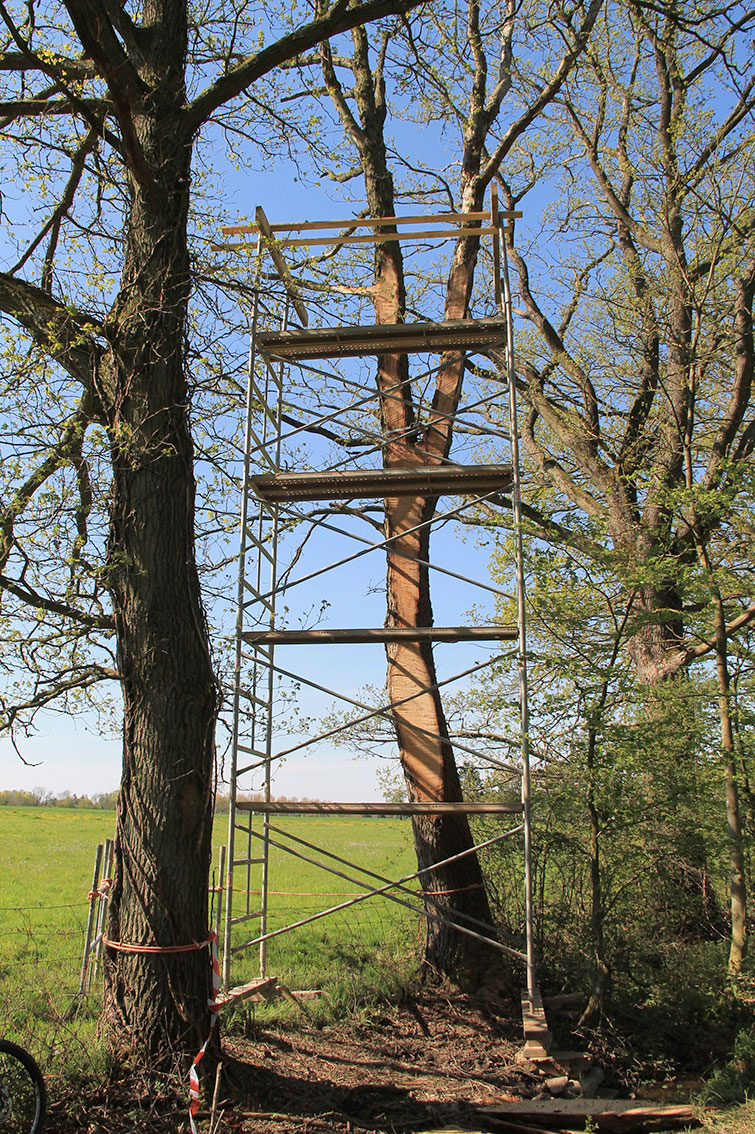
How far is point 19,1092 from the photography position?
4180 mm

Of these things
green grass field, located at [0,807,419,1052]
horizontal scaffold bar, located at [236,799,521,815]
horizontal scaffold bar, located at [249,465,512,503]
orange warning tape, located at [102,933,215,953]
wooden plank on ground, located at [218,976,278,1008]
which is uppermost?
horizontal scaffold bar, located at [249,465,512,503]

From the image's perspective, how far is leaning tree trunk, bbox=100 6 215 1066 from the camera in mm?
4906

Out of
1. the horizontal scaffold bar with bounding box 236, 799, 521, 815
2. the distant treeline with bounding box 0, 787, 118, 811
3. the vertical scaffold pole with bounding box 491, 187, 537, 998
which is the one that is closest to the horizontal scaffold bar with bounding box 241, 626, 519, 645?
the vertical scaffold pole with bounding box 491, 187, 537, 998

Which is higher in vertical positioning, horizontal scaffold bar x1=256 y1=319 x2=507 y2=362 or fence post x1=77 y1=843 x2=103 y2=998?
horizontal scaffold bar x1=256 y1=319 x2=507 y2=362

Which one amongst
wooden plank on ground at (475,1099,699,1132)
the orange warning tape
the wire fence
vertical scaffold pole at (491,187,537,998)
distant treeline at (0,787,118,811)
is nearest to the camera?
the orange warning tape

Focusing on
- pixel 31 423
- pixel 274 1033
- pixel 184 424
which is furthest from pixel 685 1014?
pixel 31 423

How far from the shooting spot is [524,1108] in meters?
5.24

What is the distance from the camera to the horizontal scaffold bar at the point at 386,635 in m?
6.76

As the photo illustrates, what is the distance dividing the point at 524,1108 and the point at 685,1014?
7.38 feet

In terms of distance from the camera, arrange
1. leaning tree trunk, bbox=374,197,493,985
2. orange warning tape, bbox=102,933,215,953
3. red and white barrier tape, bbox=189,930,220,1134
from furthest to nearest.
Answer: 1. leaning tree trunk, bbox=374,197,493,985
2. orange warning tape, bbox=102,933,215,953
3. red and white barrier tape, bbox=189,930,220,1134

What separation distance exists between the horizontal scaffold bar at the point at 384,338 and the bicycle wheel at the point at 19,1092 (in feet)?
19.4

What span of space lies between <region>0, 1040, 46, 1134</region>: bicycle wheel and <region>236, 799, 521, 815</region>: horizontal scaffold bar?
2256 millimetres

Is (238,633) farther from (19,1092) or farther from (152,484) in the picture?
(19,1092)

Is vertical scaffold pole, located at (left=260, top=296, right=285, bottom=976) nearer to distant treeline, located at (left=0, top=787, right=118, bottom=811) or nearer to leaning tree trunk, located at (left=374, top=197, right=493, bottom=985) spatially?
leaning tree trunk, located at (left=374, top=197, right=493, bottom=985)
